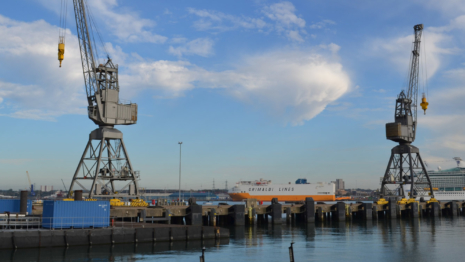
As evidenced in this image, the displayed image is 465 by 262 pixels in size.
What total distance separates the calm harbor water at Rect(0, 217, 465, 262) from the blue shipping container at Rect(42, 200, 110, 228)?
149 inches

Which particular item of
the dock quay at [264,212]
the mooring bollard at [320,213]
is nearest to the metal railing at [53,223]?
the dock quay at [264,212]

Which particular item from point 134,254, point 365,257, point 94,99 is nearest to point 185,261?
point 134,254

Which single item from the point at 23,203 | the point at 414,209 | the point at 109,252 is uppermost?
the point at 23,203

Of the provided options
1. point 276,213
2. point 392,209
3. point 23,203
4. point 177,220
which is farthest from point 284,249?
point 392,209

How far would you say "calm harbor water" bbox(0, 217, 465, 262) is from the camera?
3669 cm

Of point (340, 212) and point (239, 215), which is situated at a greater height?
point (239, 215)

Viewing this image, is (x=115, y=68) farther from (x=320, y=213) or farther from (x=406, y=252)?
(x=406, y=252)

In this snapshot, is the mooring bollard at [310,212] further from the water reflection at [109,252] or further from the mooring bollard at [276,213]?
→ the water reflection at [109,252]

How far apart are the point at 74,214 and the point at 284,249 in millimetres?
21300

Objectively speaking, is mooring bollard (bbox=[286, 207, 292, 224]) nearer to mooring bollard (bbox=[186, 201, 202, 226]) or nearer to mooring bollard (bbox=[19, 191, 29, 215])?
mooring bollard (bbox=[186, 201, 202, 226])

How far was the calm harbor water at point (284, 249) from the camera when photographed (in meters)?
36.7

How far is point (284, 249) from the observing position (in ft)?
141

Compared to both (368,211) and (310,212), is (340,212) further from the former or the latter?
(310,212)

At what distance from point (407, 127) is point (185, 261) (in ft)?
266
